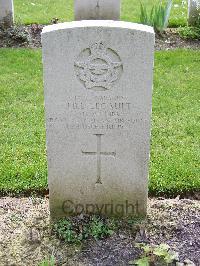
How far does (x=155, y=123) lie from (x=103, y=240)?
8.21 ft

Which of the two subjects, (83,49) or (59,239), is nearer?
(83,49)

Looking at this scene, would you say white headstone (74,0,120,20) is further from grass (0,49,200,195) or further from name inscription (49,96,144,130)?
name inscription (49,96,144,130)

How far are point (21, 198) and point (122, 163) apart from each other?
121 cm

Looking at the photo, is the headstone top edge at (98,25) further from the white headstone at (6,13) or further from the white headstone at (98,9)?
the white headstone at (98,9)

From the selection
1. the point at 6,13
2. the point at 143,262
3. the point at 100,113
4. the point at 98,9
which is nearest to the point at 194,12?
the point at 98,9

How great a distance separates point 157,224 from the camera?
446cm

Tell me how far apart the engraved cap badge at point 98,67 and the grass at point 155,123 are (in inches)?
59.2

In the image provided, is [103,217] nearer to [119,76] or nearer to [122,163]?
[122,163]

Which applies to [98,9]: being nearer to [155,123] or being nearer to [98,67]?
[155,123]

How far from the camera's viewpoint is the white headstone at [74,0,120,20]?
9.80 m

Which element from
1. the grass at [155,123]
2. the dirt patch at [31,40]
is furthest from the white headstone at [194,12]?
the grass at [155,123]

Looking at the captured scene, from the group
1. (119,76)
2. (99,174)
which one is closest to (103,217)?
(99,174)

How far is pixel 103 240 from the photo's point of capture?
13.9 feet

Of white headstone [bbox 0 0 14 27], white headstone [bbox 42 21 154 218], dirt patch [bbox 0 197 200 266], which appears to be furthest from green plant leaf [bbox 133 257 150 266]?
white headstone [bbox 0 0 14 27]
